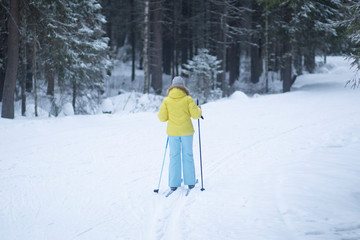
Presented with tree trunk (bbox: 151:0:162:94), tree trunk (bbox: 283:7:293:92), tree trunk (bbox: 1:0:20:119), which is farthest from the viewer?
tree trunk (bbox: 151:0:162:94)

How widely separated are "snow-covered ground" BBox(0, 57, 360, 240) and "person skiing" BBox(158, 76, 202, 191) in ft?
1.04

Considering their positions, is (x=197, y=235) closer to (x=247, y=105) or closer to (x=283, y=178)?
(x=283, y=178)

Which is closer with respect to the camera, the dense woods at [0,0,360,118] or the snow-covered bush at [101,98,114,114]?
the dense woods at [0,0,360,118]

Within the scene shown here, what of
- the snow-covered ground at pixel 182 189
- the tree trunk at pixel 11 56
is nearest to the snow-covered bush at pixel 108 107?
the snow-covered ground at pixel 182 189

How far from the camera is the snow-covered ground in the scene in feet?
12.3

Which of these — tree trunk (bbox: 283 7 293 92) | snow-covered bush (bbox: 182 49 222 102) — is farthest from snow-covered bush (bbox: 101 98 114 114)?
tree trunk (bbox: 283 7 293 92)

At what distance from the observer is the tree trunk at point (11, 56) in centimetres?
1066

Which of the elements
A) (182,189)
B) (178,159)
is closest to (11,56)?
(178,159)

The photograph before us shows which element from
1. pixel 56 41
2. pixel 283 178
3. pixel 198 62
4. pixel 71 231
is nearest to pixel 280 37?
pixel 198 62

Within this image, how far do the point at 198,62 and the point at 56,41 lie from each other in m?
9.42

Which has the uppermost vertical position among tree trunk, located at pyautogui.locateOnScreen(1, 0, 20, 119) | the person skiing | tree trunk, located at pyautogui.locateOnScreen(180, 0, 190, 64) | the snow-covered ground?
tree trunk, located at pyautogui.locateOnScreen(180, 0, 190, 64)

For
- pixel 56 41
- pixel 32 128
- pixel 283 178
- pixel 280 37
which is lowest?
pixel 283 178

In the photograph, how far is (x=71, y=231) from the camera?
3771mm

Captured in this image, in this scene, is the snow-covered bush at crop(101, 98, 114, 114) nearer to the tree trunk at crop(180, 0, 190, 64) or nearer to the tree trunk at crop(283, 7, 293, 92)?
the tree trunk at crop(283, 7, 293, 92)
